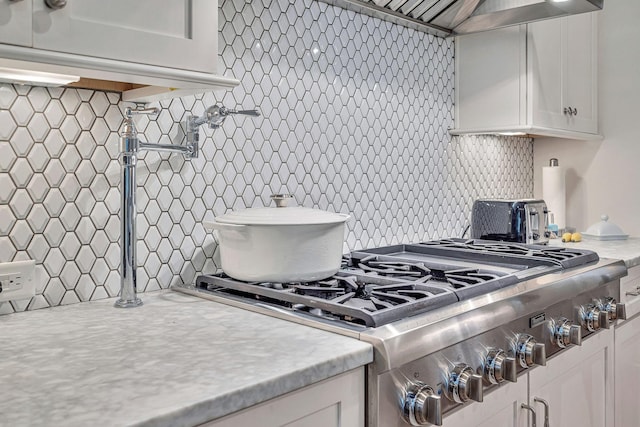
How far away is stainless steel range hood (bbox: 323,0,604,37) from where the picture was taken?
206 centimetres

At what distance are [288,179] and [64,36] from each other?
0.91 meters

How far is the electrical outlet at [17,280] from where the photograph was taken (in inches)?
47.2

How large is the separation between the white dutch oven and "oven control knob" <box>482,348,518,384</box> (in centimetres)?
42

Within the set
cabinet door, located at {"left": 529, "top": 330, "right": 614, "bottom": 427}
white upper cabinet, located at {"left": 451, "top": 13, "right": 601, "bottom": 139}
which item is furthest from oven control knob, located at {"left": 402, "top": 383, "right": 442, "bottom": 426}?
white upper cabinet, located at {"left": 451, "top": 13, "right": 601, "bottom": 139}

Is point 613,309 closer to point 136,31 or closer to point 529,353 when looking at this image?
point 529,353

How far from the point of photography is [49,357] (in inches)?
36.1

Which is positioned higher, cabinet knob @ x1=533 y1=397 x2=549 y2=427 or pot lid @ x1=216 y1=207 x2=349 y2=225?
pot lid @ x1=216 y1=207 x2=349 y2=225

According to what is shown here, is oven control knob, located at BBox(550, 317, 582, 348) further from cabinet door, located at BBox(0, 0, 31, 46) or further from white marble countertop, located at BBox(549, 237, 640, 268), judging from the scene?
cabinet door, located at BBox(0, 0, 31, 46)

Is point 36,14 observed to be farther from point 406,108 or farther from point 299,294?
point 406,108

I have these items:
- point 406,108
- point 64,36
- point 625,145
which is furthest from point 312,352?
point 625,145

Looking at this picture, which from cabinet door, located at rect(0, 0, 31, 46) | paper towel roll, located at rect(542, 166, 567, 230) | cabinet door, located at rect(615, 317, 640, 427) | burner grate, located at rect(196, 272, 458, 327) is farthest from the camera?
paper towel roll, located at rect(542, 166, 567, 230)

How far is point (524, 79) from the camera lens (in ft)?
7.52

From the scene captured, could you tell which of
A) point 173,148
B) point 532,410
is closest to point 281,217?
point 173,148

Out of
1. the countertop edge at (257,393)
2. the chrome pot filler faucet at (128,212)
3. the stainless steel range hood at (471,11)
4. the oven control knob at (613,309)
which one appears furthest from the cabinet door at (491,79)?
the countertop edge at (257,393)
